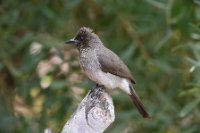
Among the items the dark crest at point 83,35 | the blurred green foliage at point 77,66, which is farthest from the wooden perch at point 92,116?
the blurred green foliage at point 77,66

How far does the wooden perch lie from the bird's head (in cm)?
85

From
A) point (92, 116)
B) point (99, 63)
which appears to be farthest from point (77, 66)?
point (92, 116)

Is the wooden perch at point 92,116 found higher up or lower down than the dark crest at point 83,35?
higher up

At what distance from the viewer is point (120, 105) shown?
7.95 m

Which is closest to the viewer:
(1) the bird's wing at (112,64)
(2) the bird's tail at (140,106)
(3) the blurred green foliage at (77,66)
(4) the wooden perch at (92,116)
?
(4) the wooden perch at (92,116)

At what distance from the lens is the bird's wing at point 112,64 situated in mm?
5324

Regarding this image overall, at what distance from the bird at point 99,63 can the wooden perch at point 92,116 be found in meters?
0.80

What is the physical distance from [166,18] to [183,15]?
1.10ft

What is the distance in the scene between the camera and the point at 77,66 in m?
7.75

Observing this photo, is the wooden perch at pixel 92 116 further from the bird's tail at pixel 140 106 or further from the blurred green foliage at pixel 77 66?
the blurred green foliage at pixel 77 66

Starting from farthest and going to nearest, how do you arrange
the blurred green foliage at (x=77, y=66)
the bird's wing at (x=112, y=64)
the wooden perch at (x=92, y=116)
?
the blurred green foliage at (x=77, y=66) → the bird's wing at (x=112, y=64) → the wooden perch at (x=92, y=116)

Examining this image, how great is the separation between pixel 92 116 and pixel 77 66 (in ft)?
11.6

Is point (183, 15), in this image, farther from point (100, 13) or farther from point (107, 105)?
point (107, 105)

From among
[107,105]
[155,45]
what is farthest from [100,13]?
[107,105]
